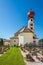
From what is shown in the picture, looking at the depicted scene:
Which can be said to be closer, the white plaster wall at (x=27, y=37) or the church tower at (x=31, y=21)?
the white plaster wall at (x=27, y=37)

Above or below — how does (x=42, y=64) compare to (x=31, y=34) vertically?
below

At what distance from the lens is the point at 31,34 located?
2488 inches

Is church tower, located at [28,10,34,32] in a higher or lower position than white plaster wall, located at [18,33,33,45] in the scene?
higher

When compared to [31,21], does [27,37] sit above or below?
below

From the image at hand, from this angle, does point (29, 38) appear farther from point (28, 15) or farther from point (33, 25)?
point (28, 15)

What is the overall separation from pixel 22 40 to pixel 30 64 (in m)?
50.1

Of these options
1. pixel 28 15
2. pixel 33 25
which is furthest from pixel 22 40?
pixel 28 15

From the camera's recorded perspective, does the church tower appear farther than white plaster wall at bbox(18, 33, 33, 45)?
Yes

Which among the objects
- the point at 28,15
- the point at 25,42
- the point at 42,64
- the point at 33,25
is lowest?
the point at 42,64

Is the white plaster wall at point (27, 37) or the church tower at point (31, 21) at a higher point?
the church tower at point (31, 21)

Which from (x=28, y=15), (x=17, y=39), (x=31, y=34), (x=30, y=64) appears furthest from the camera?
(x=28, y=15)

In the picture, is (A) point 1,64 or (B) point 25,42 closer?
(A) point 1,64

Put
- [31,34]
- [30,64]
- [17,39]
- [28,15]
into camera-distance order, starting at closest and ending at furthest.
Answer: [30,64] < [31,34] < [17,39] < [28,15]

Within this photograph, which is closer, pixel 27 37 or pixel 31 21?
pixel 27 37
